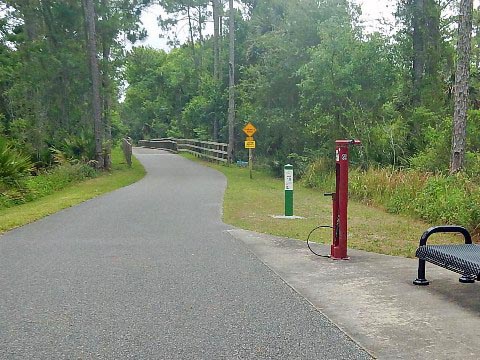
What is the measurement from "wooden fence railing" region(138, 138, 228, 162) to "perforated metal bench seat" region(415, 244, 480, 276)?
28457 mm

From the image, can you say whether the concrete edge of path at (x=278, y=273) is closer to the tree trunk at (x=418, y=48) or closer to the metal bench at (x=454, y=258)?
the metal bench at (x=454, y=258)

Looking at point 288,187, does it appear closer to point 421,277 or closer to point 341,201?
point 341,201

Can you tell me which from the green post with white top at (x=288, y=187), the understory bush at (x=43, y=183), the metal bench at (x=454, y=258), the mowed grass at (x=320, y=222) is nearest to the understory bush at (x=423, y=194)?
the mowed grass at (x=320, y=222)

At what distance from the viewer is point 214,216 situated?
42.4 ft

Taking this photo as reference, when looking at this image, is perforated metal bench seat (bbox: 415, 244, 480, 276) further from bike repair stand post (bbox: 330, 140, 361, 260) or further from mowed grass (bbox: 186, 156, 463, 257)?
mowed grass (bbox: 186, 156, 463, 257)

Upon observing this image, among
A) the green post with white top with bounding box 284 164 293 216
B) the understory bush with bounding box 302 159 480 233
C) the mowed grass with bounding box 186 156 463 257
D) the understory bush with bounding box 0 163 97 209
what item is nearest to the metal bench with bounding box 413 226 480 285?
the mowed grass with bounding box 186 156 463 257

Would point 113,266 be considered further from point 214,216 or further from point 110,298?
point 214,216

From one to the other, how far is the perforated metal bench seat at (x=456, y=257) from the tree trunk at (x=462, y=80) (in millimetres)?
8751

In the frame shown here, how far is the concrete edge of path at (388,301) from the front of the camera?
15.1ft

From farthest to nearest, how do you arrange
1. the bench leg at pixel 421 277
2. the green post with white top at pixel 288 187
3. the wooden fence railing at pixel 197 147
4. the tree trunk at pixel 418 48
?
the wooden fence railing at pixel 197 147
the tree trunk at pixel 418 48
the green post with white top at pixel 288 187
the bench leg at pixel 421 277

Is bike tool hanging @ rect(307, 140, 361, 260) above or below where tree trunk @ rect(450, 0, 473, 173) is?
below

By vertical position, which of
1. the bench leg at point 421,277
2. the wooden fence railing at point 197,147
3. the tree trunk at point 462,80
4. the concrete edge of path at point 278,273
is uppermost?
the tree trunk at point 462,80

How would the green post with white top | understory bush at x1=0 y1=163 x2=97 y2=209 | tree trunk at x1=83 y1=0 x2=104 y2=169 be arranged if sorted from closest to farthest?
the green post with white top → understory bush at x1=0 y1=163 x2=97 y2=209 → tree trunk at x1=83 y1=0 x2=104 y2=169

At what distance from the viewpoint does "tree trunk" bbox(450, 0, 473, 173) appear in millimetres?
14234
